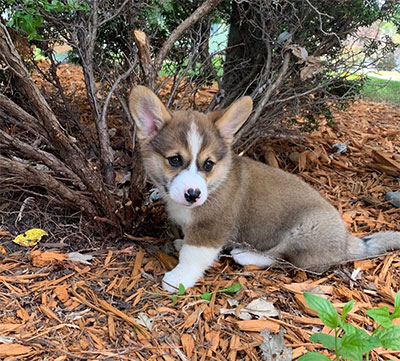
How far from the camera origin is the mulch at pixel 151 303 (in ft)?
7.90

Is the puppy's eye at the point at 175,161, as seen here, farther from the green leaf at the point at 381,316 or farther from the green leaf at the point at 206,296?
the green leaf at the point at 381,316

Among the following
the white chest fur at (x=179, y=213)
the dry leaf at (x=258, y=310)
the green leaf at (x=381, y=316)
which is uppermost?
the white chest fur at (x=179, y=213)

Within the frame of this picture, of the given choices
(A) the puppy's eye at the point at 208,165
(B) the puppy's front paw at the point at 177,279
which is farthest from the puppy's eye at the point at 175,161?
(B) the puppy's front paw at the point at 177,279

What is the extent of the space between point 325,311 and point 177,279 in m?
1.32

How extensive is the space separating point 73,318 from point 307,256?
184 cm

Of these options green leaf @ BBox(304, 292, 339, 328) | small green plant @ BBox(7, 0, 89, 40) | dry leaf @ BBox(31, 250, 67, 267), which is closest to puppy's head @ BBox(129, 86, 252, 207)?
small green plant @ BBox(7, 0, 89, 40)

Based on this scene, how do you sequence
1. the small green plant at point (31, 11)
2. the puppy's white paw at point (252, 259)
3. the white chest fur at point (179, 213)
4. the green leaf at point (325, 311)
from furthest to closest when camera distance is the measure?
the puppy's white paw at point (252, 259)
the white chest fur at point (179, 213)
the small green plant at point (31, 11)
the green leaf at point (325, 311)

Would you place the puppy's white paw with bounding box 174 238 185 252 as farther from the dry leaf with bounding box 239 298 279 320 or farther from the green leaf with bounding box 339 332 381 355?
the green leaf with bounding box 339 332 381 355

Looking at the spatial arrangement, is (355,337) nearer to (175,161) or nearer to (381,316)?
(381,316)

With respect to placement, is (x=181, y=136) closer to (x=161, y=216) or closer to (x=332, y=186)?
(x=161, y=216)

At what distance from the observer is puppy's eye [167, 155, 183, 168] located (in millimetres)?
3008

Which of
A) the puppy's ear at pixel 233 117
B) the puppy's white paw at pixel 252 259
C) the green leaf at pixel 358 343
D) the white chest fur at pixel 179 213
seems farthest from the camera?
the puppy's white paw at pixel 252 259

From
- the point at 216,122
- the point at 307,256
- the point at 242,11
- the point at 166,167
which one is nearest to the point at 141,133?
the point at 166,167

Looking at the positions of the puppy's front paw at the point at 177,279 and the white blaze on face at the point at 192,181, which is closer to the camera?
the white blaze on face at the point at 192,181
